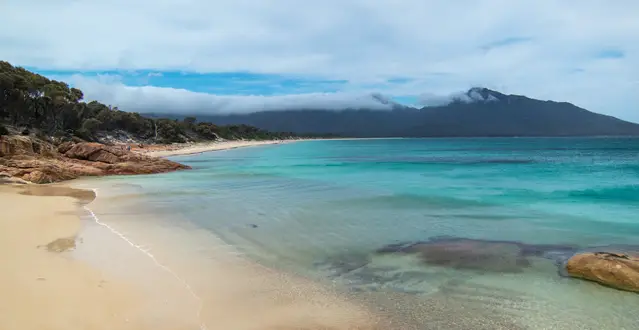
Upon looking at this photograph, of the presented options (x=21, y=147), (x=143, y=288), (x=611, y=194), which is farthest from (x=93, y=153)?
(x=611, y=194)

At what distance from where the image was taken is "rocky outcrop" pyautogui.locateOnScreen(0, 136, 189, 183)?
21323mm

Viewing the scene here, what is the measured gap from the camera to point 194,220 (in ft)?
39.6

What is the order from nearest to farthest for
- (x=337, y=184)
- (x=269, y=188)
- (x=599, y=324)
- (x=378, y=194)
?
(x=599, y=324) < (x=378, y=194) < (x=269, y=188) < (x=337, y=184)

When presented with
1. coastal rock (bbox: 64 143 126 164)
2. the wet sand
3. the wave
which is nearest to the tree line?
coastal rock (bbox: 64 143 126 164)

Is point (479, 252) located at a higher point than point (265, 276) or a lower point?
higher

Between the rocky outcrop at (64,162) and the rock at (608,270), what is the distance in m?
21.8

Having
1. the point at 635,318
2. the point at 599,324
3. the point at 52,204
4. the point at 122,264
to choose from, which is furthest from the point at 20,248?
the point at 635,318

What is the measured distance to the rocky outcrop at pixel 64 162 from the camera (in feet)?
70.0

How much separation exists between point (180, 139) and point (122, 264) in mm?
81453

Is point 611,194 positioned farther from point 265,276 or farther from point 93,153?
point 93,153

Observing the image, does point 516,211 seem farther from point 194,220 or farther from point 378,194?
point 194,220

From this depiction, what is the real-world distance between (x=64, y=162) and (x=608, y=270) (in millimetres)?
27468

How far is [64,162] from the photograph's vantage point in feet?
85.0

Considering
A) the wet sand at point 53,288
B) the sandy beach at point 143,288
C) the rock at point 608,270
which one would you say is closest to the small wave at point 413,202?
the sandy beach at point 143,288
